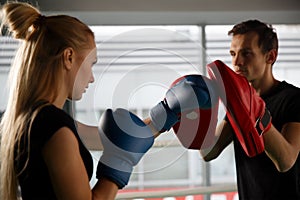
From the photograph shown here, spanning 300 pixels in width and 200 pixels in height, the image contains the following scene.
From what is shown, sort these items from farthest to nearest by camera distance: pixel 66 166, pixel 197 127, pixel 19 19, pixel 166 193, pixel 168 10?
pixel 168 10 < pixel 166 193 < pixel 197 127 < pixel 19 19 < pixel 66 166

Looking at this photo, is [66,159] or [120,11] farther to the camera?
[120,11]

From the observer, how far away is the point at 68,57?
3.97 feet

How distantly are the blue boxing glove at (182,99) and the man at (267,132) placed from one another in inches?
9.0

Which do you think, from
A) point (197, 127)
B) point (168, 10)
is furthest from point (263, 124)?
point (168, 10)

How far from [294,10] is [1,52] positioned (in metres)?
2.18

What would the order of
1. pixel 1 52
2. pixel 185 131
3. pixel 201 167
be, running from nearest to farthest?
pixel 185 131 < pixel 1 52 < pixel 201 167

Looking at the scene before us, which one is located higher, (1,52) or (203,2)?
(203,2)

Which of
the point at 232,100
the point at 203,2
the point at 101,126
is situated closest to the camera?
the point at 101,126

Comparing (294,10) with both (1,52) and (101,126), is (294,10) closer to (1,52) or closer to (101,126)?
A: (1,52)

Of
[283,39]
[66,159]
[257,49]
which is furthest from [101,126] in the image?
[283,39]

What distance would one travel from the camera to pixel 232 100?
1504 mm

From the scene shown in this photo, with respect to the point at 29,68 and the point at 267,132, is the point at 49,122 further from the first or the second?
the point at 267,132

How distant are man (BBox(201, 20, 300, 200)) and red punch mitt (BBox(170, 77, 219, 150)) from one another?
0.12 m

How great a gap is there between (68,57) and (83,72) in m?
0.06
